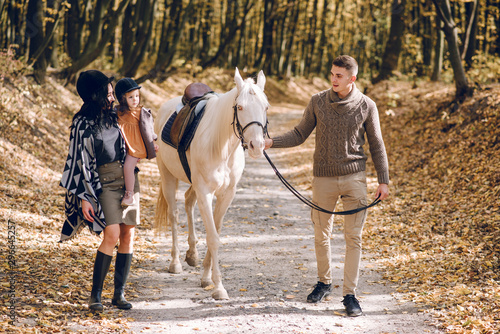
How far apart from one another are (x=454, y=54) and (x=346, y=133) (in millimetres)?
8056

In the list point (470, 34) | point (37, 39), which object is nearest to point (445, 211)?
point (470, 34)

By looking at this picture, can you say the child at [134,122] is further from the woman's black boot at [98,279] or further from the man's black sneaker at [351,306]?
the man's black sneaker at [351,306]

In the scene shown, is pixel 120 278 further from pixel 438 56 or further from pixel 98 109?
pixel 438 56

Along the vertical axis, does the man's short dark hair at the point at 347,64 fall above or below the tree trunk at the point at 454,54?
below

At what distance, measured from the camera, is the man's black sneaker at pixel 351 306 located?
174 inches

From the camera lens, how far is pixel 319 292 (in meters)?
4.78

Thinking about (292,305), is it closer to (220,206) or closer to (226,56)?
(220,206)

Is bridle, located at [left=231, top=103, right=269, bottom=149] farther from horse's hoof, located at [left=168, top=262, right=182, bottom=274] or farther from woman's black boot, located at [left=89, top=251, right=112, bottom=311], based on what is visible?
horse's hoof, located at [left=168, top=262, right=182, bottom=274]

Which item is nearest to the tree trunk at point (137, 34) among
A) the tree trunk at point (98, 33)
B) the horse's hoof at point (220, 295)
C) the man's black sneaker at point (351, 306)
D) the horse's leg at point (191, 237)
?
the tree trunk at point (98, 33)

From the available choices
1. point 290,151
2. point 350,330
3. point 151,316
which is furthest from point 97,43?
point 350,330

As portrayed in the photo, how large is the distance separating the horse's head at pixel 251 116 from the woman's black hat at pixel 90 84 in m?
1.18

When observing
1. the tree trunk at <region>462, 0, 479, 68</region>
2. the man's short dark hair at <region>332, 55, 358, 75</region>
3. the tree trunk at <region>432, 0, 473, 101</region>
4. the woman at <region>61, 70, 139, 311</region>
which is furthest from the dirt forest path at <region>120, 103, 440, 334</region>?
the tree trunk at <region>462, 0, 479, 68</region>

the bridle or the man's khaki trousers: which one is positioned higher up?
the bridle

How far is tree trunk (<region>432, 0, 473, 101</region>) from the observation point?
11180 millimetres
